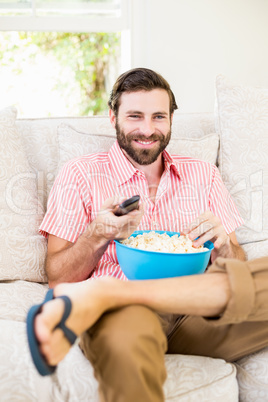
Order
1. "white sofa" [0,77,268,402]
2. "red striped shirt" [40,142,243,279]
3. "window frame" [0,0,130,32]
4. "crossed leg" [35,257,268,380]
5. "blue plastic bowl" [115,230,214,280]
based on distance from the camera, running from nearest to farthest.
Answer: "crossed leg" [35,257,268,380] < "white sofa" [0,77,268,402] < "blue plastic bowl" [115,230,214,280] < "red striped shirt" [40,142,243,279] < "window frame" [0,0,130,32]

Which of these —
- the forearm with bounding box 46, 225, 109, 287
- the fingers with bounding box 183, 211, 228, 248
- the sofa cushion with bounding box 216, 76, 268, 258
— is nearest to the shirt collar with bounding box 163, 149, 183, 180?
the sofa cushion with bounding box 216, 76, 268, 258

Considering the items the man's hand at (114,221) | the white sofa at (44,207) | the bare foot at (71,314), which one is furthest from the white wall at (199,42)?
the bare foot at (71,314)

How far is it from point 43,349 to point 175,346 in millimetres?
588

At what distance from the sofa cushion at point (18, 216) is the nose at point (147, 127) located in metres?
0.46

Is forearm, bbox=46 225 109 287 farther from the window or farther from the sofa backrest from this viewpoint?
the window

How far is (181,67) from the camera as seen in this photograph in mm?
2756

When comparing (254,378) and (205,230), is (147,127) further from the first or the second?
(254,378)

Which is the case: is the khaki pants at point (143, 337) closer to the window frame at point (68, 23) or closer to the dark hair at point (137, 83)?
the dark hair at point (137, 83)

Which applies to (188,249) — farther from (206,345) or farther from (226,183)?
(226,183)

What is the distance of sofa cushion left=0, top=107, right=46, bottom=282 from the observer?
166cm

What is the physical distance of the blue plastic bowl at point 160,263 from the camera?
1.27 m

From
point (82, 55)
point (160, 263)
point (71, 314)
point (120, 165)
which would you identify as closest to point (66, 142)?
point (120, 165)

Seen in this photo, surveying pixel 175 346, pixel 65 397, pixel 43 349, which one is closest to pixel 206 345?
pixel 175 346

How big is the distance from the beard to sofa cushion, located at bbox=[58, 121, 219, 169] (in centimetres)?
15
